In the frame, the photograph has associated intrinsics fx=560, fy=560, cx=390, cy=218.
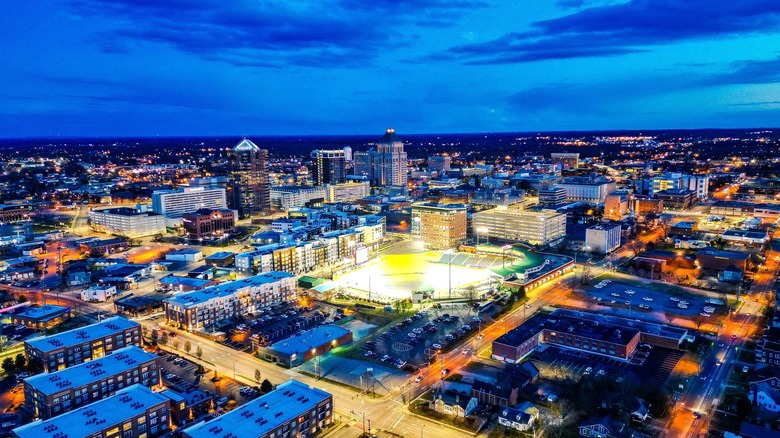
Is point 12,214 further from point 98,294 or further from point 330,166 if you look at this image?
point 330,166

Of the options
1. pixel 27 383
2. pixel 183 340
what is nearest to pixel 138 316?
pixel 183 340

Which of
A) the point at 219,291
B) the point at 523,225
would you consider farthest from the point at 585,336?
the point at 523,225

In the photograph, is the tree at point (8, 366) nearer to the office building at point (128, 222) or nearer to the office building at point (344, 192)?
the office building at point (128, 222)

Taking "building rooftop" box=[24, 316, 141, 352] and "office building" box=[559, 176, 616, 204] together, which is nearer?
"building rooftop" box=[24, 316, 141, 352]

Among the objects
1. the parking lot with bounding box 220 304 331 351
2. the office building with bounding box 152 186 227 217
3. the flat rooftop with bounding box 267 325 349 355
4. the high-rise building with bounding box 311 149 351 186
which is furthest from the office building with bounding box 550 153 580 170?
the flat rooftop with bounding box 267 325 349 355

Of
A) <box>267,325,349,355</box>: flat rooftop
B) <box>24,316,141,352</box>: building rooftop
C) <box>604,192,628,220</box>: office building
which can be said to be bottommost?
<box>267,325,349,355</box>: flat rooftop

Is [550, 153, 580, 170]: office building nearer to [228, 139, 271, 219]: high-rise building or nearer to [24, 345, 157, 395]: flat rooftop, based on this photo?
[228, 139, 271, 219]: high-rise building
